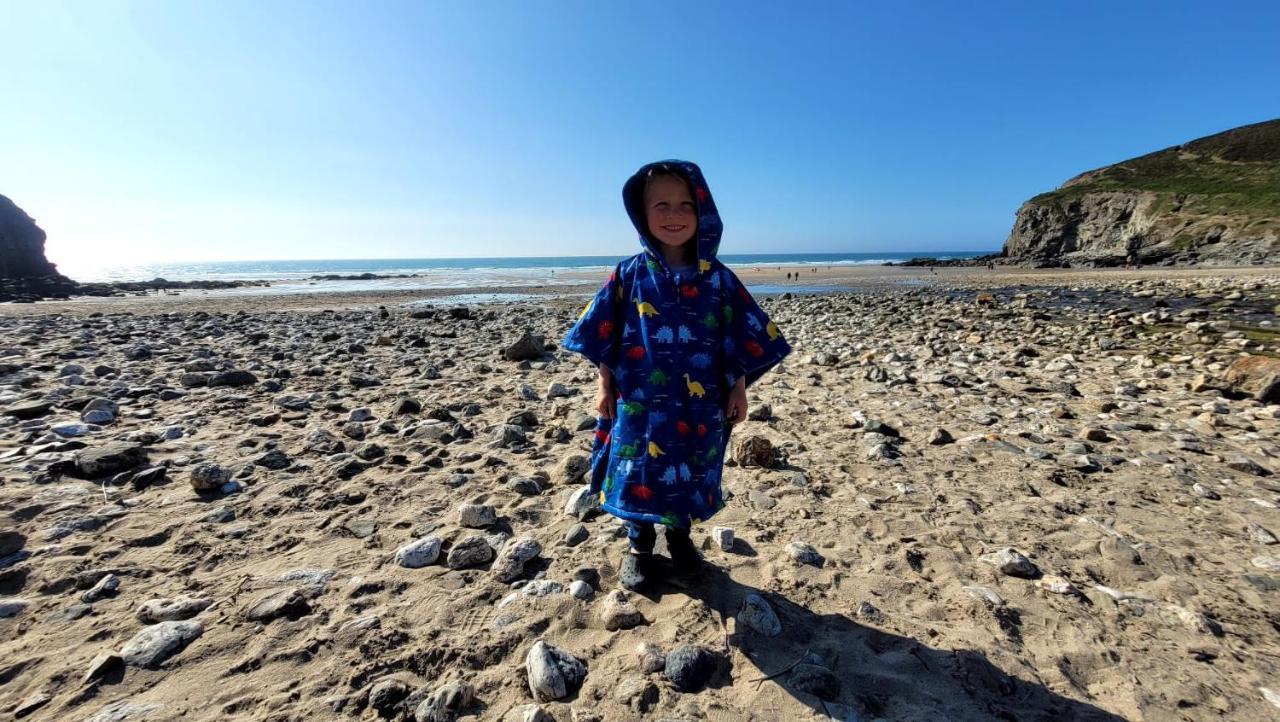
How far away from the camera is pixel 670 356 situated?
8.53 ft

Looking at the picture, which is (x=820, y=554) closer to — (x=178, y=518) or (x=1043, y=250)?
(x=178, y=518)

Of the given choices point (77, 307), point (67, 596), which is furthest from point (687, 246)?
point (77, 307)

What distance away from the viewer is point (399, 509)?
359 cm

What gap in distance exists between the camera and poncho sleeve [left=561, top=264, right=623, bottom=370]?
8.84ft

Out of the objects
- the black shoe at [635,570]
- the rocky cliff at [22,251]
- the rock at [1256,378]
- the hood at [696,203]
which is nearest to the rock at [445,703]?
the black shoe at [635,570]

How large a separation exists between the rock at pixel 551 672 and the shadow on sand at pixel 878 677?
573 mm

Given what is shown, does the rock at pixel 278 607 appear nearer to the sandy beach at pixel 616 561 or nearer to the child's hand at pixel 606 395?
the sandy beach at pixel 616 561

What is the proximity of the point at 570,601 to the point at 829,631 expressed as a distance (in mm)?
1257

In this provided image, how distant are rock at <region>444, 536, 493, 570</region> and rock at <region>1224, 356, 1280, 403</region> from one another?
25.6 feet

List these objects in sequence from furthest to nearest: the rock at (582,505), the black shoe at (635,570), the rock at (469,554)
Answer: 1. the rock at (582,505)
2. the rock at (469,554)
3. the black shoe at (635,570)

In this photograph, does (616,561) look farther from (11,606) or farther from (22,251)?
(22,251)

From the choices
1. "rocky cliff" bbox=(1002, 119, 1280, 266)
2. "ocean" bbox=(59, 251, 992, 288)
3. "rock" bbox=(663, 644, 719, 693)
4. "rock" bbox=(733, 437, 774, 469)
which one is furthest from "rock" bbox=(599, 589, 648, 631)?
"rocky cliff" bbox=(1002, 119, 1280, 266)

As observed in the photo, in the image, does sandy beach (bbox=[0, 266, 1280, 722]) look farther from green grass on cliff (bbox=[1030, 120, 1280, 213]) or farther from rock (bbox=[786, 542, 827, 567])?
green grass on cliff (bbox=[1030, 120, 1280, 213])

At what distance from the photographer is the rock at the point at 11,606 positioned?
239cm
